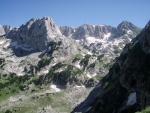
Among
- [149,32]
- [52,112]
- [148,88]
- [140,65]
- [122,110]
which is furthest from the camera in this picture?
[52,112]

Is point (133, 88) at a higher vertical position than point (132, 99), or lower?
higher

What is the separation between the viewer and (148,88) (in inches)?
3118

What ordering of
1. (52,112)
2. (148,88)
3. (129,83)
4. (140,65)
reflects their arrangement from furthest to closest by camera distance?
1. (52,112)
2. (129,83)
3. (140,65)
4. (148,88)

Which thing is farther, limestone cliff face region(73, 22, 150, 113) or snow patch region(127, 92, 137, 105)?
snow patch region(127, 92, 137, 105)

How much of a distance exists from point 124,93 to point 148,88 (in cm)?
2242

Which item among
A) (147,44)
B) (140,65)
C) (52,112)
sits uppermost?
(147,44)

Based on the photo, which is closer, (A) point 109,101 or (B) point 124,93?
(B) point 124,93

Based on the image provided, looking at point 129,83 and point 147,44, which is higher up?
point 147,44

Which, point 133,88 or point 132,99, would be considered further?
point 133,88

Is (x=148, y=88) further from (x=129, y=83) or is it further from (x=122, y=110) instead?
(x=129, y=83)

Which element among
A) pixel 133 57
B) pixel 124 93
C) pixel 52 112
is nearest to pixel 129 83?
pixel 124 93

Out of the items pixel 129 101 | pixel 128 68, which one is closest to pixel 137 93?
pixel 129 101

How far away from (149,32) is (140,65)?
20.7 metres

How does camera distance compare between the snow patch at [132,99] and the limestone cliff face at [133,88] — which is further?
the snow patch at [132,99]
